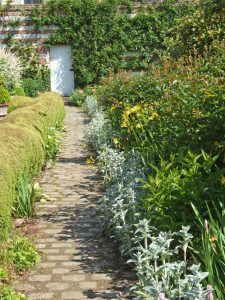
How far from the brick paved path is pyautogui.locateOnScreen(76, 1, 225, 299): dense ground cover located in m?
0.24

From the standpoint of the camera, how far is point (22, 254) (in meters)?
4.43

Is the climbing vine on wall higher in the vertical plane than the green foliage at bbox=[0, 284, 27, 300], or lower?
higher

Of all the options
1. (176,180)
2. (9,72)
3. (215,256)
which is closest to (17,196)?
(176,180)

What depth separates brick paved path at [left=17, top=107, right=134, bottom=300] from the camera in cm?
394

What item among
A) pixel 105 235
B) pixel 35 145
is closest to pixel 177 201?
pixel 105 235

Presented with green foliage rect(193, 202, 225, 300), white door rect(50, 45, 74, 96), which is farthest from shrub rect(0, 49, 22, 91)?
green foliage rect(193, 202, 225, 300)

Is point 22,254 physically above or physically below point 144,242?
below

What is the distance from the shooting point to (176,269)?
10.4 ft

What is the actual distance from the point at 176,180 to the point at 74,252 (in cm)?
118

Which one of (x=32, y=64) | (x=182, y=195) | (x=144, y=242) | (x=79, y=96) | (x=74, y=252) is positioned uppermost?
(x=32, y=64)

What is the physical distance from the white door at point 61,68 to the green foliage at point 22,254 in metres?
18.7

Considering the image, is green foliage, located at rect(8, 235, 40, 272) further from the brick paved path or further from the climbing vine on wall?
the climbing vine on wall

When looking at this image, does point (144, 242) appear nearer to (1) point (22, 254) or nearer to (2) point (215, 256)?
(2) point (215, 256)

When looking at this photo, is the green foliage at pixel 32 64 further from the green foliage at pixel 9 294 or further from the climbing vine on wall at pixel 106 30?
the green foliage at pixel 9 294
